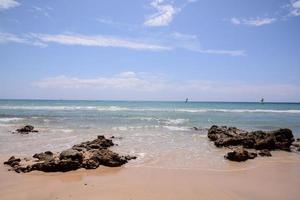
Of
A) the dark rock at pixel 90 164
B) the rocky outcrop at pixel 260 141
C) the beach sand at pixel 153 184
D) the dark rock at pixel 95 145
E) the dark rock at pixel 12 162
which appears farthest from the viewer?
the rocky outcrop at pixel 260 141

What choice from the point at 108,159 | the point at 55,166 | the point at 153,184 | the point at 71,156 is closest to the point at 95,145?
the point at 108,159

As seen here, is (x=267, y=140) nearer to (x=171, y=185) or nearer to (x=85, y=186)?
(x=171, y=185)

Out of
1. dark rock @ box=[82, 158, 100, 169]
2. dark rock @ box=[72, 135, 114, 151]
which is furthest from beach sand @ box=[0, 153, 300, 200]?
dark rock @ box=[72, 135, 114, 151]

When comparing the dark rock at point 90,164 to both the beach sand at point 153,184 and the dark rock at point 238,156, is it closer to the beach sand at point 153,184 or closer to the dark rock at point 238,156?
the beach sand at point 153,184

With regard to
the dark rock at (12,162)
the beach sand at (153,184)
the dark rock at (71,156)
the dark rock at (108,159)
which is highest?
the dark rock at (71,156)

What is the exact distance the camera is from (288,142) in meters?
13.8

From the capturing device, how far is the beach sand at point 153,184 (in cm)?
655

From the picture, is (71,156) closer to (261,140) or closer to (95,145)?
(95,145)

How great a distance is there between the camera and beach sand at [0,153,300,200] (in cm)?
655

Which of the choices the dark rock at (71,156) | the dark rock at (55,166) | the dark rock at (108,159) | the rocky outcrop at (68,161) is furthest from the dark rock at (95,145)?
the dark rock at (55,166)

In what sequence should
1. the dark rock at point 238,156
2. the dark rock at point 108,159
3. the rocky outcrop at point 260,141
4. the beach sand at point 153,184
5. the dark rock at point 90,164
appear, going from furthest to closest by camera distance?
the rocky outcrop at point 260,141, the dark rock at point 238,156, the dark rock at point 108,159, the dark rock at point 90,164, the beach sand at point 153,184

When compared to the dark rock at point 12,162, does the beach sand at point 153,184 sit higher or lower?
lower

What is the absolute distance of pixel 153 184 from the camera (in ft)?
24.2

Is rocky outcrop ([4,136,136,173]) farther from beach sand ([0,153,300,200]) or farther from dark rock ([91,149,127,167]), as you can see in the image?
beach sand ([0,153,300,200])
